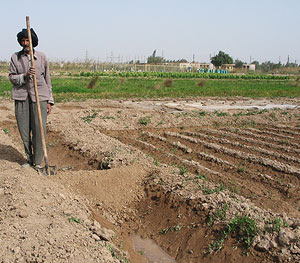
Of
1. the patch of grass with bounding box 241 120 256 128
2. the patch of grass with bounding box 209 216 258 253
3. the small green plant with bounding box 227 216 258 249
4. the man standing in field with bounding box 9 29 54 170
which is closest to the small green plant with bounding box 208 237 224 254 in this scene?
the patch of grass with bounding box 209 216 258 253

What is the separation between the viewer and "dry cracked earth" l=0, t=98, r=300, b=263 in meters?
3.39

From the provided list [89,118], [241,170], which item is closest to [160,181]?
[241,170]

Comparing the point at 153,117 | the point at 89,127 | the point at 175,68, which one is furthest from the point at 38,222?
the point at 175,68

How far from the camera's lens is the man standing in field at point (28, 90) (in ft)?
16.8

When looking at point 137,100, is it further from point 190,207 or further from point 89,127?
point 190,207

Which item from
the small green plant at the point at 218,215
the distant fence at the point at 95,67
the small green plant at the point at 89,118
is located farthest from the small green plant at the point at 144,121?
the distant fence at the point at 95,67

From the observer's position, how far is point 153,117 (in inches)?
413

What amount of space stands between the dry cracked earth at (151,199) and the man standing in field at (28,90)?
→ 513 millimetres

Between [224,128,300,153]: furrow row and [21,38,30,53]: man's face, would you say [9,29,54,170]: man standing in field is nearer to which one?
[21,38,30,53]: man's face

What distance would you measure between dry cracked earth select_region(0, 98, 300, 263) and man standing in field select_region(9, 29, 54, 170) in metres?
0.51

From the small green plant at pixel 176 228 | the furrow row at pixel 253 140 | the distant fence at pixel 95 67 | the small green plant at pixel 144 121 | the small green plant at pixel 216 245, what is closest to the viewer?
the small green plant at pixel 216 245

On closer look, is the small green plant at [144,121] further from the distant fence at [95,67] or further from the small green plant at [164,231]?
the distant fence at [95,67]

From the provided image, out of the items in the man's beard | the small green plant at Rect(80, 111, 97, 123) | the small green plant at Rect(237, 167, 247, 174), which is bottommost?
the small green plant at Rect(237, 167, 247, 174)

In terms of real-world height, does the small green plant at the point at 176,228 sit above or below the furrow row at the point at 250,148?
below
